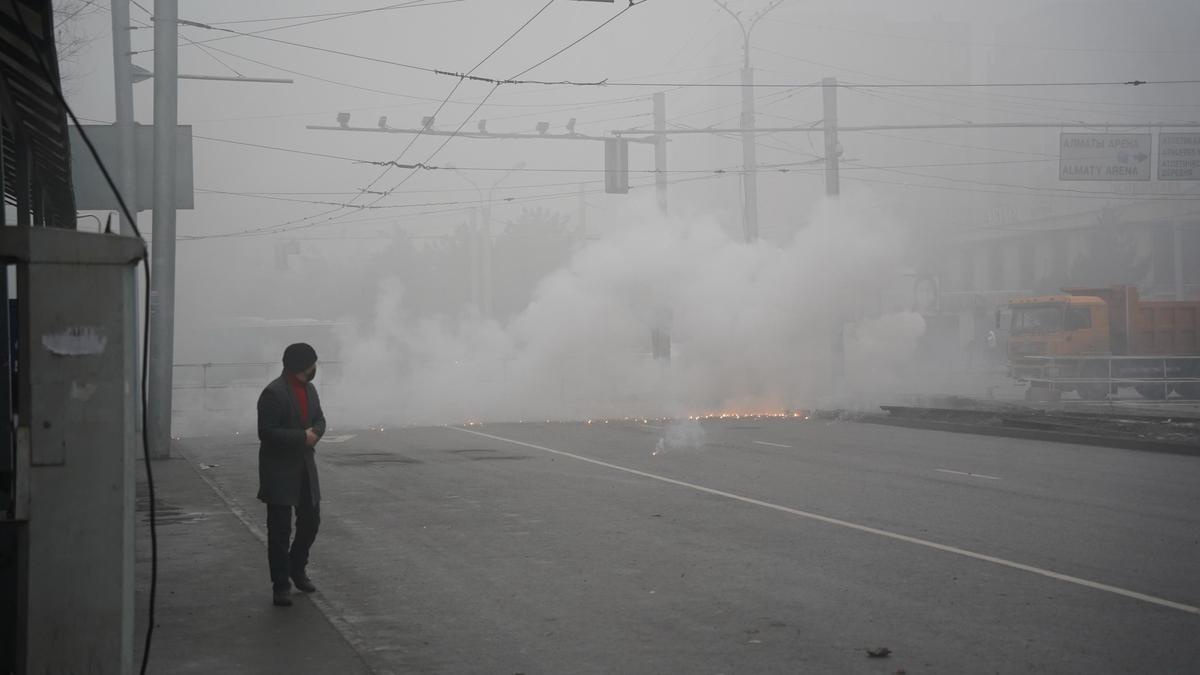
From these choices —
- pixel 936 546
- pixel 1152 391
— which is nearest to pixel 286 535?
pixel 936 546

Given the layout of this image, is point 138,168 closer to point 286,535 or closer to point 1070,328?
point 286,535

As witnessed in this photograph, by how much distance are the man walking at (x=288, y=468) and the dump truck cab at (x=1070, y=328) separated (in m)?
31.8

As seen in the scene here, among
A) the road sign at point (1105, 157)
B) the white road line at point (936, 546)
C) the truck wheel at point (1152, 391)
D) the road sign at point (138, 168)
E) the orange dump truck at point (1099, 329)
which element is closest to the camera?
the white road line at point (936, 546)

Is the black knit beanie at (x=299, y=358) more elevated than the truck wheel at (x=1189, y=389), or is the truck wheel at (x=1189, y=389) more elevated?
the black knit beanie at (x=299, y=358)

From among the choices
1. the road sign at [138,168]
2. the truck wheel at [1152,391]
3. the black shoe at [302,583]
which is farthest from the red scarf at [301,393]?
the truck wheel at [1152,391]

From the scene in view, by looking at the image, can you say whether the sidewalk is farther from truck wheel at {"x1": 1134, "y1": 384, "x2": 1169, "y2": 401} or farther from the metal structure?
truck wheel at {"x1": 1134, "y1": 384, "x2": 1169, "y2": 401}

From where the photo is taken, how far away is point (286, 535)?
26.9 ft

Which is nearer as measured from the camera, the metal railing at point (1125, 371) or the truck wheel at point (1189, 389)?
the metal railing at point (1125, 371)

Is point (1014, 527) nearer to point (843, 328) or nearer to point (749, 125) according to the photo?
point (843, 328)

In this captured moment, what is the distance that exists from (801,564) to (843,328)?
81.3 ft

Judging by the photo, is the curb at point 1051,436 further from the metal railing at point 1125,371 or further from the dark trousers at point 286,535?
the dark trousers at point 286,535

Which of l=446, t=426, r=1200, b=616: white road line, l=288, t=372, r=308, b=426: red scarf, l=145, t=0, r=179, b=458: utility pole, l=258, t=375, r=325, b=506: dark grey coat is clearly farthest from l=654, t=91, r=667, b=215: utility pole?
l=258, t=375, r=325, b=506: dark grey coat

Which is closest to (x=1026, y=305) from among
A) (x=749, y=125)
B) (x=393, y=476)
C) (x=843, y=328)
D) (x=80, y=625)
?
(x=843, y=328)

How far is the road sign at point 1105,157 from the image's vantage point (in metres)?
30.3
